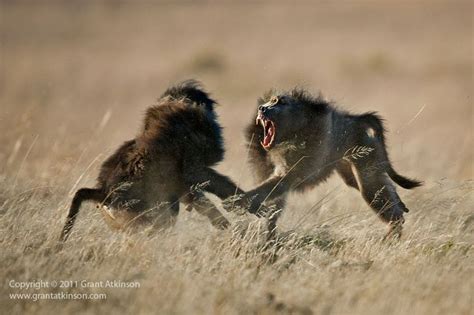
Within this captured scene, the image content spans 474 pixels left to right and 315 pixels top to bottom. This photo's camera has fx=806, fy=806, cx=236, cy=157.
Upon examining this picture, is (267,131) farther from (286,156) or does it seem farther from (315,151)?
(315,151)

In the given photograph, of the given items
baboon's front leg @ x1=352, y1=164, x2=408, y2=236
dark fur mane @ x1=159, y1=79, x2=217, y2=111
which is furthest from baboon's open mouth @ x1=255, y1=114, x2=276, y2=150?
baboon's front leg @ x1=352, y1=164, x2=408, y2=236

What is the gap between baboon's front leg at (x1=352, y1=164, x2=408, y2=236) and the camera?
7.20 metres

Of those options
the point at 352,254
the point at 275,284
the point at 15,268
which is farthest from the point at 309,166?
the point at 15,268

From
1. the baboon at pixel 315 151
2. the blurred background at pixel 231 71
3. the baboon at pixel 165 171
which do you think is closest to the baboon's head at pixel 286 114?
the baboon at pixel 315 151

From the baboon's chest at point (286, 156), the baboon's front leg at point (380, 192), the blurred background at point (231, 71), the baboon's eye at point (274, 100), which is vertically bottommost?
the baboon's front leg at point (380, 192)

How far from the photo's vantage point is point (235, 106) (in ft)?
63.5

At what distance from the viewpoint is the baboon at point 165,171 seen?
248 inches

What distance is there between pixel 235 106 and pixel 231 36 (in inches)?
589

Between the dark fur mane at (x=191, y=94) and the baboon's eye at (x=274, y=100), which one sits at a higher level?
the dark fur mane at (x=191, y=94)

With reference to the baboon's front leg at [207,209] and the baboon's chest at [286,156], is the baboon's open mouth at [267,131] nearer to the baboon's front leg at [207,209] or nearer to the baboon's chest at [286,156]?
the baboon's chest at [286,156]

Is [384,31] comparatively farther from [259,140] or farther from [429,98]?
[259,140]

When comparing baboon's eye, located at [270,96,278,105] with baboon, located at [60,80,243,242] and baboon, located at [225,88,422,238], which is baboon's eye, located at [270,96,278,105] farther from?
baboon, located at [60,80,243,242]

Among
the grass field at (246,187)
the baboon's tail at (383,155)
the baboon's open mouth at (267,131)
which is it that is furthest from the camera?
the baboon's tail at (383,155)

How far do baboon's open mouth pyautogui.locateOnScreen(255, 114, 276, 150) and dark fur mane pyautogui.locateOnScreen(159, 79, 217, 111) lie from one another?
483 millimetres
